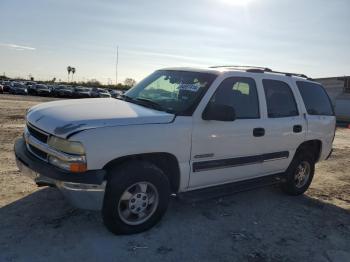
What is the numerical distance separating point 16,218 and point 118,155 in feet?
5.21

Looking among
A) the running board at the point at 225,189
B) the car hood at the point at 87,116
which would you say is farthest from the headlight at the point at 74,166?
the running board at the point at 225,189

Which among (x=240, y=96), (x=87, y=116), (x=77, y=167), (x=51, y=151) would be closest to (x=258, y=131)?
(x=240, y=96)

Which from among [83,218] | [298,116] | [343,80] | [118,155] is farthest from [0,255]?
[343,80]

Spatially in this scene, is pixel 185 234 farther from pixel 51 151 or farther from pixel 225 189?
pixel 51 151

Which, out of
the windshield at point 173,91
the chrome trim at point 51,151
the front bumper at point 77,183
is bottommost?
the front bumper at point 77,183

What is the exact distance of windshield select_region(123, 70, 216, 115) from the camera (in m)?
4.76

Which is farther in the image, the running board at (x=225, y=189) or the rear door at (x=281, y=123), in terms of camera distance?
the rear door at (x=281, y=123)

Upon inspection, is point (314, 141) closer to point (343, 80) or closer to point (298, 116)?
point (298, 116)

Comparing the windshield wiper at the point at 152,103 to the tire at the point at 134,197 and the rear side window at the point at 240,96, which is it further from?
the tire at the point at 134,197

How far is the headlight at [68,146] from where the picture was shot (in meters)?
3.86

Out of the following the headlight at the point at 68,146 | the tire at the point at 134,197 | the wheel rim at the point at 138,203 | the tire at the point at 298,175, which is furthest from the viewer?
the tire at the point at 298,175

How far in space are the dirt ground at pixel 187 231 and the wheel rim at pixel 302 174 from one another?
36 centimetres

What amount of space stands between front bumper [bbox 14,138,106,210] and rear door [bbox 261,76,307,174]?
2624mm

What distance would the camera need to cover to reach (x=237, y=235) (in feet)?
15.6
